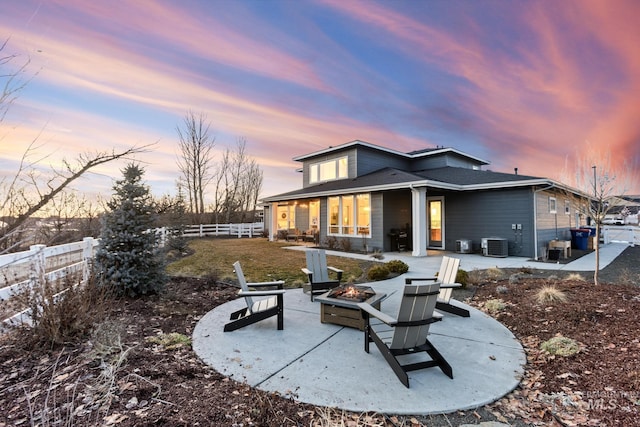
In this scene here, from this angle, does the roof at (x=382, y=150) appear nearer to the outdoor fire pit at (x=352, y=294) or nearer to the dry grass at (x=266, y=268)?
the dry grass at (x=266, y=268)

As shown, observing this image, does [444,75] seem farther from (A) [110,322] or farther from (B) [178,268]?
(A) [110,322]

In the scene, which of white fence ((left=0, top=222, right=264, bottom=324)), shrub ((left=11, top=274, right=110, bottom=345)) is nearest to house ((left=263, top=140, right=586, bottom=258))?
white fence ((left=0, top=222, right=264, bottom=324))

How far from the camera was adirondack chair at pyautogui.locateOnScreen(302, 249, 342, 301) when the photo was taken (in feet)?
18.8

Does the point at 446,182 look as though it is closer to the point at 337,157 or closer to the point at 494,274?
the point at 494,274

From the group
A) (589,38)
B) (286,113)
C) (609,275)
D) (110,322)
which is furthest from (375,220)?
(110,322)

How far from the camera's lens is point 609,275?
8172 millimetres

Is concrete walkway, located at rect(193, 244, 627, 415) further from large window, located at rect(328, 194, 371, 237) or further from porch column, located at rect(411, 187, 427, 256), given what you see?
large window, located at rect(328, 194, 371, 237)

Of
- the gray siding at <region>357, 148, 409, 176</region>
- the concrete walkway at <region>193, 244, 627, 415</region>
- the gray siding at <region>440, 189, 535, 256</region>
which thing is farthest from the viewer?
the gray siding at <region>357, 148, 409, 176</region>

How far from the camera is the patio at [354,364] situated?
2.61m

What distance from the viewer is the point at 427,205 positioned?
14.7m

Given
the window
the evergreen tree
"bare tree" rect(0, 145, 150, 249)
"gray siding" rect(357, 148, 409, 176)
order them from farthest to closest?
1. the window
2. "gray siding" rect(357, 148, 409, 176)
3. the evergreen tree
4. "bare tree" rect(0, 145, 150, 249)

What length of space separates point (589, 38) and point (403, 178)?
7.18 m

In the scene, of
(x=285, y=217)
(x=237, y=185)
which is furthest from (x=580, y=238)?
(x=237, y=185)

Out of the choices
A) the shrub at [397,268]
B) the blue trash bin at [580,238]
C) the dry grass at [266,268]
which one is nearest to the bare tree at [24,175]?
the dry grass at [266,268]
